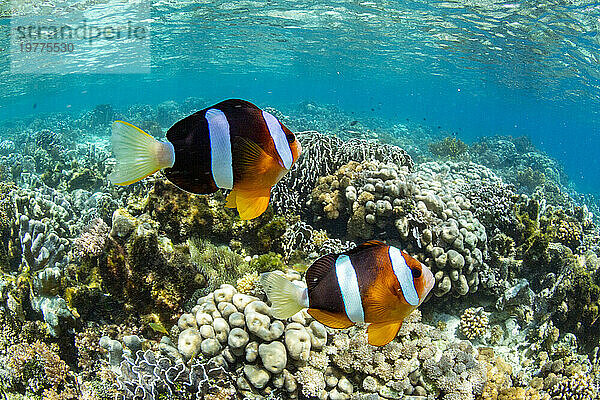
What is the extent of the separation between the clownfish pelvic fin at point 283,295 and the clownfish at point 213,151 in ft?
1.74

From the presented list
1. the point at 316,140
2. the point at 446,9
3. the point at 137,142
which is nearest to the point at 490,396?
the point at 137,142

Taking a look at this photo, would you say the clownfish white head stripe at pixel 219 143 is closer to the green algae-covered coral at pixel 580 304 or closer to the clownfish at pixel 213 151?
the clownfish at pixel 213 151

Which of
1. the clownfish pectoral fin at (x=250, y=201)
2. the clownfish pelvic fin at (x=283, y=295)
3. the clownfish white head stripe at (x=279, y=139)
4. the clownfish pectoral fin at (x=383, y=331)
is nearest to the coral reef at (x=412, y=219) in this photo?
the clownfish pectoral fin at (x=383, y=331)

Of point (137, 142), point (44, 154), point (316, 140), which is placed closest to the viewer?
point (137, 142)

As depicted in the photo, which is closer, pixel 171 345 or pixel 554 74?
pixel 171 345

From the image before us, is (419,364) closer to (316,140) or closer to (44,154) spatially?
(316,140)

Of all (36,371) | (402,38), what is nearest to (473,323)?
(36,371)

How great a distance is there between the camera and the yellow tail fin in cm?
123

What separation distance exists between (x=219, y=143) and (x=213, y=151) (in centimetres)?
4

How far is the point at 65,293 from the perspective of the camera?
4195 millimetres

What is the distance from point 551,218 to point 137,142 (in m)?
9.00

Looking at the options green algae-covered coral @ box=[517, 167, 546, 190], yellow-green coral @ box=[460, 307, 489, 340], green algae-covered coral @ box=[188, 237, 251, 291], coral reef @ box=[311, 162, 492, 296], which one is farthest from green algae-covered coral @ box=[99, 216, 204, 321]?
green algae-covered coral @ box=[517, 167, 546, 190]

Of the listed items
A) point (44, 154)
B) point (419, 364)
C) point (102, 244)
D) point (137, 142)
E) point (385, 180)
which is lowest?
point (44, 154)

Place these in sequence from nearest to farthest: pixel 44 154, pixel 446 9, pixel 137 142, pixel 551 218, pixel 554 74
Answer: pixel 137 142, pixel 551 218, pixel 44 154, pixel 446 9, pixel 554 74
